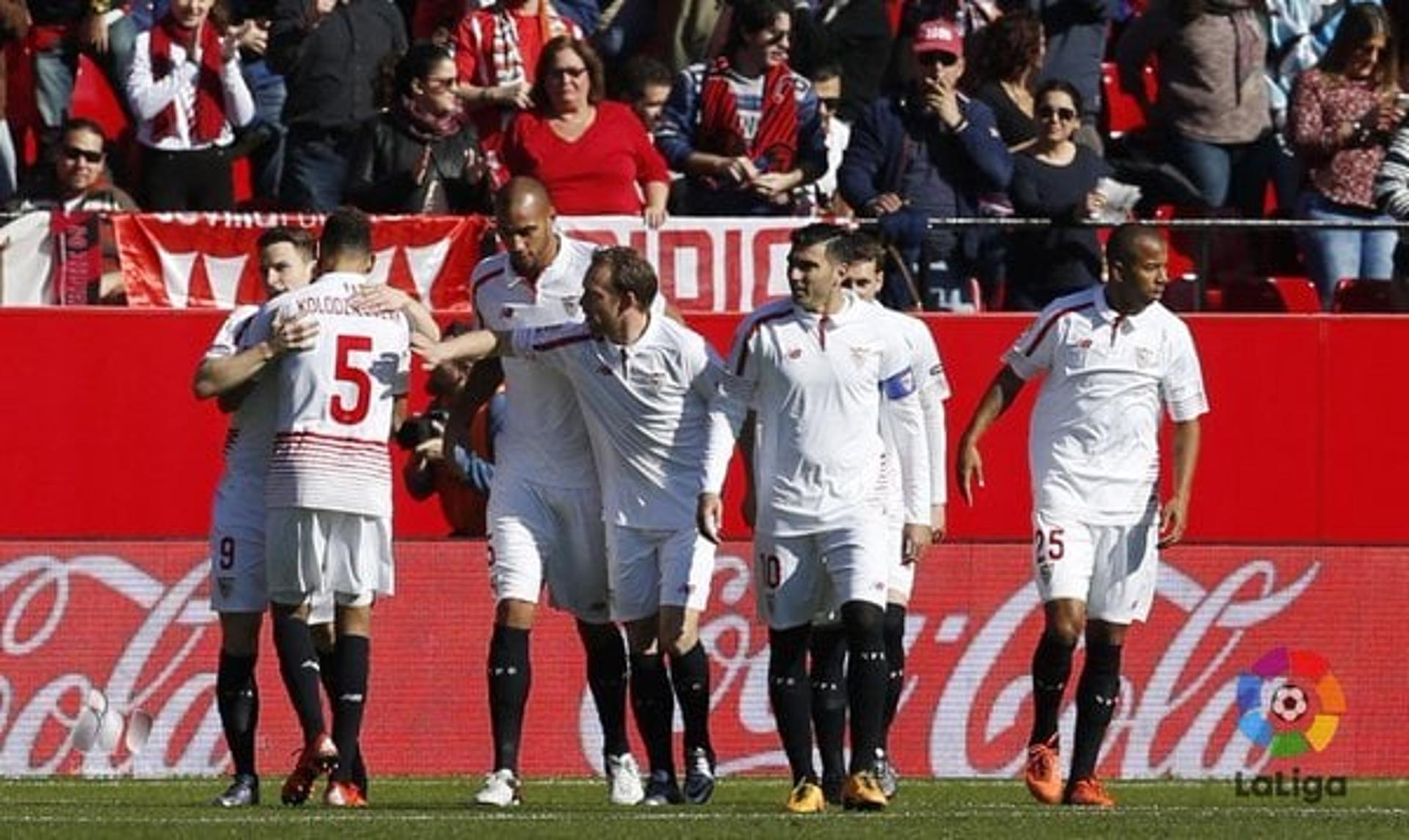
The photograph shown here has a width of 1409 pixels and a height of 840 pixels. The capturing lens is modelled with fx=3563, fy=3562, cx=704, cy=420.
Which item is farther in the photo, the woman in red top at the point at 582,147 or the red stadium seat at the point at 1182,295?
the red stadium seat at the point at 1182,295

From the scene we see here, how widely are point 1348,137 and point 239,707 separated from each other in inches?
324

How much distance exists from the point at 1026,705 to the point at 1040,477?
3441mm

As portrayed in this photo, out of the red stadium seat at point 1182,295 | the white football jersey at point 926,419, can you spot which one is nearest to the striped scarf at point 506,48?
the red stadium seat at point 1182,295

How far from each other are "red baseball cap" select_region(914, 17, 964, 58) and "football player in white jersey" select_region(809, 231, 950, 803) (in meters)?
3.56

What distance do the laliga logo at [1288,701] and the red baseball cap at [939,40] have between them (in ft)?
12.1

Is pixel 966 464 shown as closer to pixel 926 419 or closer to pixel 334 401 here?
pixel 926 419

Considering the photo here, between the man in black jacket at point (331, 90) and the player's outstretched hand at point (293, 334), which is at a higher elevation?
the man in black jacket at point (331, 90)

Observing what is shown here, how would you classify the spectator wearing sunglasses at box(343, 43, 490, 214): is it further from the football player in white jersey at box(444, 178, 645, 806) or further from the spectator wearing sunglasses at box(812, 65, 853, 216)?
the football player in white jersey at box(444, 178, 645, 806)

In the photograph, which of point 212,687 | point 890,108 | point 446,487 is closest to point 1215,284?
point 890,108

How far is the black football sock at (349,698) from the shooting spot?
14.2 meters

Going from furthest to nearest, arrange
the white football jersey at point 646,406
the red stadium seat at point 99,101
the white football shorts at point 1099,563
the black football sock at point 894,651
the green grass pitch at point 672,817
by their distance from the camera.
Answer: the red stadium seat at point 99,101 → the black football sock at point 894,651 → the white football shorts at point 1099,563 → the white football jersey at point 646,406 → the green grass pitch at point 672,817

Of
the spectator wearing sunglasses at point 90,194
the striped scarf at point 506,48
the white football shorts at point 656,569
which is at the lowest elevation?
the white football shorts at point 656,569

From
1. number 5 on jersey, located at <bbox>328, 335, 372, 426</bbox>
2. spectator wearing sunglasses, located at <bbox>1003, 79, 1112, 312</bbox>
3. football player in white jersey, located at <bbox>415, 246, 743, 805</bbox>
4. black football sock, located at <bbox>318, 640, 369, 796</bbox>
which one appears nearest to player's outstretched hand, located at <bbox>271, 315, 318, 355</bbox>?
number 5 on jersey, located at <bbox>328, 335, 372, 426</bbox>

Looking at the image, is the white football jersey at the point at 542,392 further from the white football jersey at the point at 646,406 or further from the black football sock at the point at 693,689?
the black football sock at the point at 693,689
